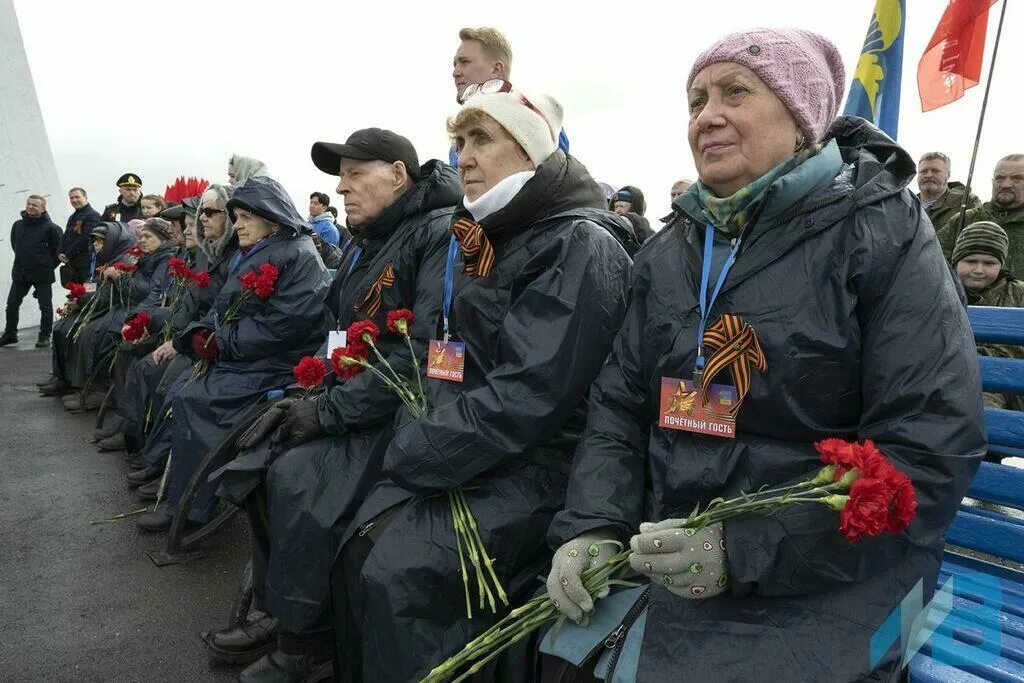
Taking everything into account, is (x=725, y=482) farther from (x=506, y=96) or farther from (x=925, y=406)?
A: (x=506, y=96)

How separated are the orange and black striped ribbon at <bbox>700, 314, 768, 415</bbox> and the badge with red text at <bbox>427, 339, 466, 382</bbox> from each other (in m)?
1.01

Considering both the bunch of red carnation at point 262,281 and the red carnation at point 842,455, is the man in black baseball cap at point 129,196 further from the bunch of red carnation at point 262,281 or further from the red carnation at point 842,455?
the red carnation at point 842,455

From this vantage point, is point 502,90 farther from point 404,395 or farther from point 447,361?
point 404,395

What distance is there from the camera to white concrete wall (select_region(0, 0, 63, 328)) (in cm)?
1357

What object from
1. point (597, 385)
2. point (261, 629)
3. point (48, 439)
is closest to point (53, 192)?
point (48, 439)

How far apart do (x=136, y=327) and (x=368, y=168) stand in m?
3.53

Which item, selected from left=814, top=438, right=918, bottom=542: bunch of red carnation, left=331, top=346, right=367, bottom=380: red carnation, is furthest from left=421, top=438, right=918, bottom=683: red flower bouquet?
left=331, top=346, right=367, bottom=380: red carnation

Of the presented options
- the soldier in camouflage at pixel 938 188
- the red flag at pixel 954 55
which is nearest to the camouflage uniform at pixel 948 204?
the soldier in camouflage at pixel 938 188

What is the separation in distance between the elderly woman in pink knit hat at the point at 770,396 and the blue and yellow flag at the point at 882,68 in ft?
10.7

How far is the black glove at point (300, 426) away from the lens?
9.51 feet

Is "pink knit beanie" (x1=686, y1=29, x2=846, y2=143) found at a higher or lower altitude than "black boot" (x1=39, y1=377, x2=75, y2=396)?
higher

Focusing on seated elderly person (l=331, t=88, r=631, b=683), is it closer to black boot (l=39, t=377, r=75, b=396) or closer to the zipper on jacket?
the zipper on jacket

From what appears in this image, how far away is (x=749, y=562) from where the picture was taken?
1.45m

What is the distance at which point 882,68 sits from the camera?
15.2 ft
